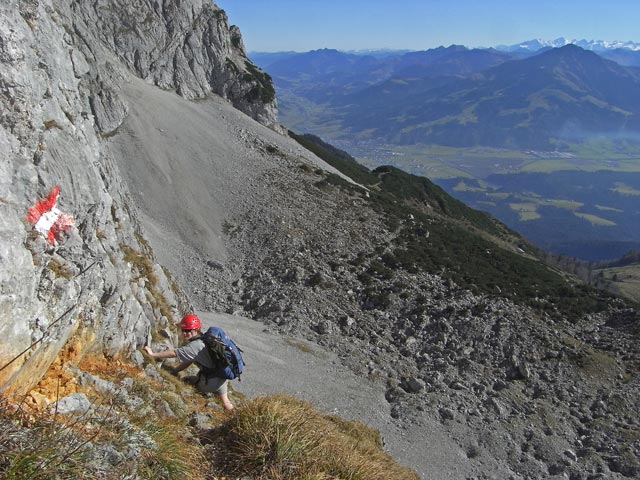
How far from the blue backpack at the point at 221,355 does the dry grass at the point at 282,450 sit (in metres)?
2.42

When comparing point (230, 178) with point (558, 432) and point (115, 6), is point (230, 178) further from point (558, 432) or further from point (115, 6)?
point (558, 432)

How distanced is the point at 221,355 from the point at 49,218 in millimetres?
4588

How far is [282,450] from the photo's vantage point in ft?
21.1

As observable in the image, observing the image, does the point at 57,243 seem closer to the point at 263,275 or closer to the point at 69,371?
the point at 69,371

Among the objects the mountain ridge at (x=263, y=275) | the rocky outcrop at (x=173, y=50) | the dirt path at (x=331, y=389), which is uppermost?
the rocky outcrop at (x=173, y=50)

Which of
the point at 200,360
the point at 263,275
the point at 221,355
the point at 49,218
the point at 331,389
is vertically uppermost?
the point at 49,218

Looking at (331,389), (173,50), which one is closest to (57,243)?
(331,389)

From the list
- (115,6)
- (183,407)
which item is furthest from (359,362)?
(115,6)

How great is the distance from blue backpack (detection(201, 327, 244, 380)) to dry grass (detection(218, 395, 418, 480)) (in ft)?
7.93

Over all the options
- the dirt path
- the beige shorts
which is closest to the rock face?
the beige shorts

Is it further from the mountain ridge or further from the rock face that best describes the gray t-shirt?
the rock face

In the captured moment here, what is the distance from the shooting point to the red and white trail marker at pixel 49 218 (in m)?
9.01

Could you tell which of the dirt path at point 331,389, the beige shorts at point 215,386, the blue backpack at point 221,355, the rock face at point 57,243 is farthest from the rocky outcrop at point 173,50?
the beige shorts at point 215,386

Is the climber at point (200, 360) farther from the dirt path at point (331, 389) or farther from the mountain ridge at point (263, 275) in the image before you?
the dirt path at point (331, 389)
